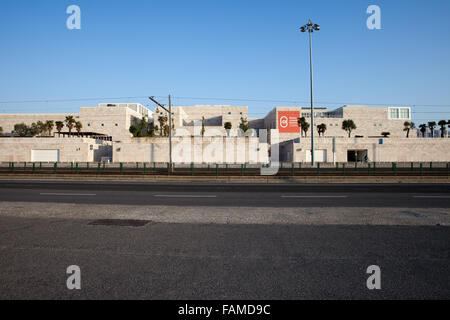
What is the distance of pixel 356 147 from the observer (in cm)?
5519

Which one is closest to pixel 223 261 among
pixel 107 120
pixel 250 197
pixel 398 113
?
pixel 250 197

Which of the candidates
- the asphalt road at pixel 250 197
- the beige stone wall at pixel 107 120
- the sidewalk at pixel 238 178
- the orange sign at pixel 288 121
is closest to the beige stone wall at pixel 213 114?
the orange sign at pixel 288 121

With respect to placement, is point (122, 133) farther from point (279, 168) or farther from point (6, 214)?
point (6, 214)

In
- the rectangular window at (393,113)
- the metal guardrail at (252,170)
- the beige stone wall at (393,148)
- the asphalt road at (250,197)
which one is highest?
the rectangular window at (393,113)

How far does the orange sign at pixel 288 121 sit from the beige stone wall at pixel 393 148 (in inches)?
1406

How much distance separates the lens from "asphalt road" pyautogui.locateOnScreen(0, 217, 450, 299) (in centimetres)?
336

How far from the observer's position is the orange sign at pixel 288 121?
90375mm

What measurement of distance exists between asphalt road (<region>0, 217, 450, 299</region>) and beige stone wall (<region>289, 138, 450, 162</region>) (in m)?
51.0

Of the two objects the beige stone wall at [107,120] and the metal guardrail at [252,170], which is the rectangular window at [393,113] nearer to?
the metal guardrail at [252,170]

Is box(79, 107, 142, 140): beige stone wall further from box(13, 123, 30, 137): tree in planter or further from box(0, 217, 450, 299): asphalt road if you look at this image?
box(0, 217, 450, 299): asphalt road

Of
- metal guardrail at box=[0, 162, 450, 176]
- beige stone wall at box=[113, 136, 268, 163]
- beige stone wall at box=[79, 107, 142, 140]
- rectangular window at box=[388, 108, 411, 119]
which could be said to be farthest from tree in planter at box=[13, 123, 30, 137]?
rectangular window at box=[388, 108, 411, 119]

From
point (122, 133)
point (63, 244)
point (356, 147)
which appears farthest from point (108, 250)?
point (122, 133)
